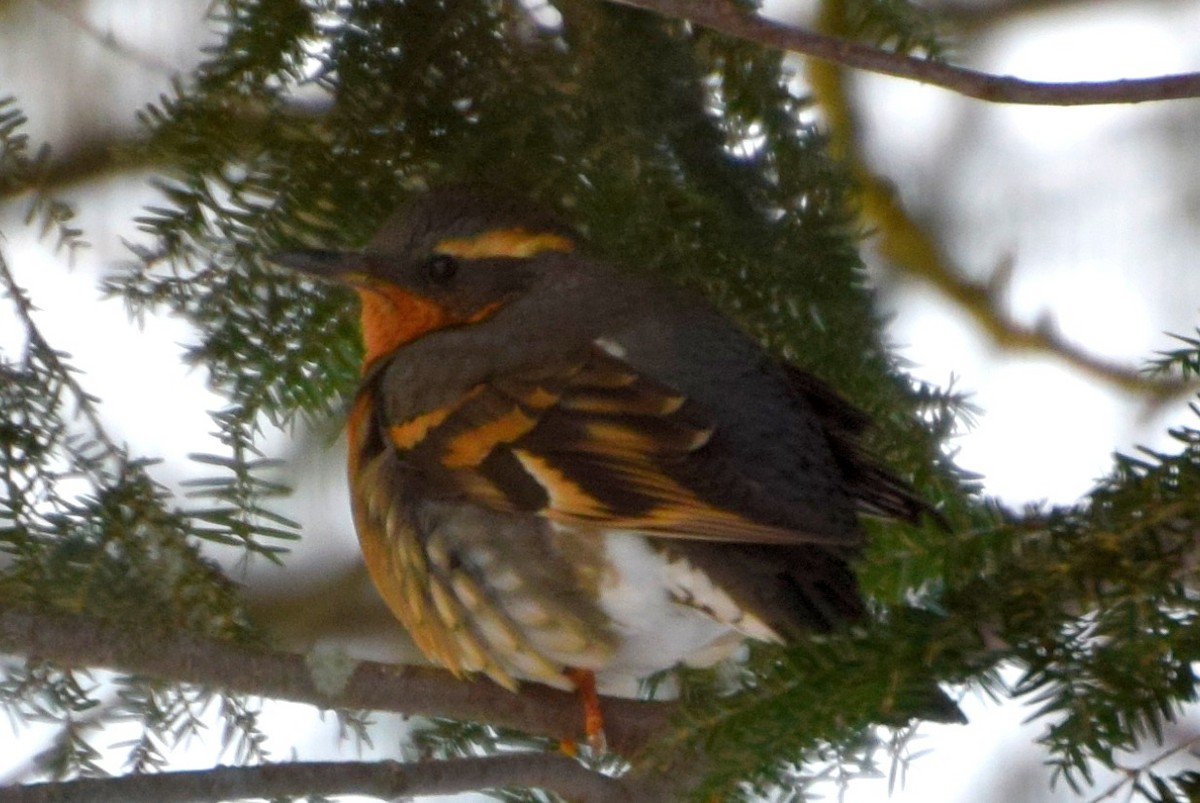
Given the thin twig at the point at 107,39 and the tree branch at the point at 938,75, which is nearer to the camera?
the tree branch at the point at 938,75

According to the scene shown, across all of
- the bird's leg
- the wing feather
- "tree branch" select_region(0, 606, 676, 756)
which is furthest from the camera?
the bird's leg

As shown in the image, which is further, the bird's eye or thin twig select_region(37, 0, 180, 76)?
thin twig select_region(37, 0, 180, 76)

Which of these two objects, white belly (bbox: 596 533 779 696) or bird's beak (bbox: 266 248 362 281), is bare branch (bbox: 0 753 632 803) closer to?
white belly (bbox: 596 533 779 696)

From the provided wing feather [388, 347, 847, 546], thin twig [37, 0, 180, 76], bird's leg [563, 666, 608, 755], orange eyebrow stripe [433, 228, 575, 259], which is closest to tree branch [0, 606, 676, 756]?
bird's leg [563, 666, 608, 755]

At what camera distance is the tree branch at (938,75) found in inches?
75.1

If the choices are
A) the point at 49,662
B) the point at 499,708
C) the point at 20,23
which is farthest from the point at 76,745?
the point at 20,23

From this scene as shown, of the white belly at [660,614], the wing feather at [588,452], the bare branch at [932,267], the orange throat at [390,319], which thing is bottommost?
the white belly at [660,614]

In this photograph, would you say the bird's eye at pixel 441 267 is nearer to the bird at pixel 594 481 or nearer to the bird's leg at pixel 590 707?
the bird at pixel 594 481

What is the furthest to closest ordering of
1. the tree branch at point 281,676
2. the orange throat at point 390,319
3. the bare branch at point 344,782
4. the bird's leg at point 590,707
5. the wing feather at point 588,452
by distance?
the orange throat at point 390,319, the bird's leg at point 590,707, the wing feather at point 588,452, the tree branch at point 281,676, the bare branch at point 344,782

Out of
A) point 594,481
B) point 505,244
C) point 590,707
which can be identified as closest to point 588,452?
point 594,481

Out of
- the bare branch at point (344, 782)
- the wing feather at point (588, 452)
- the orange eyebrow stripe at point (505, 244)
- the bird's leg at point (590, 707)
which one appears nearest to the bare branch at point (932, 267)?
the orange eyebrow stripe at point (505, 244)

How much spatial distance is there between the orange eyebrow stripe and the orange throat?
4.6 inches

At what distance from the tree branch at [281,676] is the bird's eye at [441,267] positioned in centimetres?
87

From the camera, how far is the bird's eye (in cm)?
300
